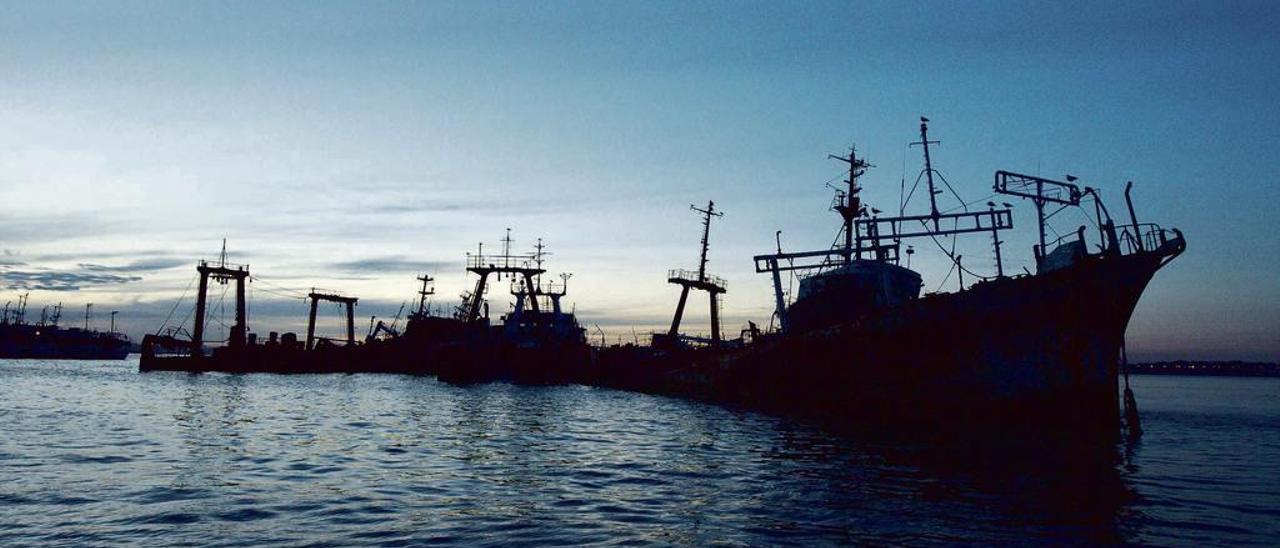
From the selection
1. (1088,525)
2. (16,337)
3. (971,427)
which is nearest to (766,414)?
(971,427)

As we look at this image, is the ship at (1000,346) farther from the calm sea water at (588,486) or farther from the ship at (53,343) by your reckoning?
the ship at (53,343)

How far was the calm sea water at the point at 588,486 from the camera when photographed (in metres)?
10.5

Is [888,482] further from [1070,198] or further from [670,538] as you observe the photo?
[1070,198]

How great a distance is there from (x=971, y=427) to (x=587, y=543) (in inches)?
845

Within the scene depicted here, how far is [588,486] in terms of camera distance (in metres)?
14.2

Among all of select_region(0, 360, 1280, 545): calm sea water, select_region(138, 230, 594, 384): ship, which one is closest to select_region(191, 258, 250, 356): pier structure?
select_region(138, 230, 594, 384): ship

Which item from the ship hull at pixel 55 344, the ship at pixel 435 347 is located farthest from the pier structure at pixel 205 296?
the ship hull at pixel 55 344

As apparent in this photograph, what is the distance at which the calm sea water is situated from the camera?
34.5ft

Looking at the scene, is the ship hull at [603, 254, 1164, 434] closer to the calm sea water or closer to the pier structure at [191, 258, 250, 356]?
the calm sea water

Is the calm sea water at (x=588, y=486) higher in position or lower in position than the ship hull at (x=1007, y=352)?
lower

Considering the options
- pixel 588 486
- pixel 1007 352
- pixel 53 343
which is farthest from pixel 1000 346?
pixel 53 343

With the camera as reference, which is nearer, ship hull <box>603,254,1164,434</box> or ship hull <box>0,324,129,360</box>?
ship hull <box>603,254,1164,434</box>

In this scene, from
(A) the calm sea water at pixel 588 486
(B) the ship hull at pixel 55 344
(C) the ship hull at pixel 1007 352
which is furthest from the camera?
(B) the ship hull at pixel 55 344

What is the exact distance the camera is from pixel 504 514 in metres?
11.5
